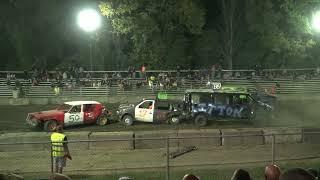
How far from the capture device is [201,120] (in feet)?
91.6

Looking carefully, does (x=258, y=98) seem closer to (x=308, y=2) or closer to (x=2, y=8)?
(x=308, y=2)

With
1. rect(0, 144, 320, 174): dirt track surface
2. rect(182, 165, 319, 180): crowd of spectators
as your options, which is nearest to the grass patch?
rect(0, 144, 320, 174): dirt track surface

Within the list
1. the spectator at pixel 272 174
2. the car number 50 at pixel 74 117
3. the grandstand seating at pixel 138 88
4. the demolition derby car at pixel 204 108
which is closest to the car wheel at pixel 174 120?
the demolition derby car at pixel 204 108

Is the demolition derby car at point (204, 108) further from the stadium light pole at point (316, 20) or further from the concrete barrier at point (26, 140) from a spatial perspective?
the stadium light pole at point (316, 20)

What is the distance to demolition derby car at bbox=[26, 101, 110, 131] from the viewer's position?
87.5ft

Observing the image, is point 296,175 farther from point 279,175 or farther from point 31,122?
point 31,122

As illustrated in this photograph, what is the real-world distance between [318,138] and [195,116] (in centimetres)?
776

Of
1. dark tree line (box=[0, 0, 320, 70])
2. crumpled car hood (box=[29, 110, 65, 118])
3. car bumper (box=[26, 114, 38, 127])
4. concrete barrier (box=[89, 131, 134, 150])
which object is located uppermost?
dark tree line (box=[0, 0, 320, 70])

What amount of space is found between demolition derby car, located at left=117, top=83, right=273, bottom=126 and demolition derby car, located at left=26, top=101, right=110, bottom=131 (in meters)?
2.03

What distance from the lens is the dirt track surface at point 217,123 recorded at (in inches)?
1081

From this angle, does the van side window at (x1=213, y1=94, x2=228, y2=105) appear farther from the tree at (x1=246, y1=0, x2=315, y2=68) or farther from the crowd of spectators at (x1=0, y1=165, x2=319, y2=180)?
the crowd of spectators at (x1=0, y1=165, x2=319, y2=180)

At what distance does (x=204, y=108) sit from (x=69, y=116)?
6.63m

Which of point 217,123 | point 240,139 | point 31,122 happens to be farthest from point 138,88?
point 240,139

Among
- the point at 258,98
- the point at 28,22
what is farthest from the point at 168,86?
the point at 28,22
